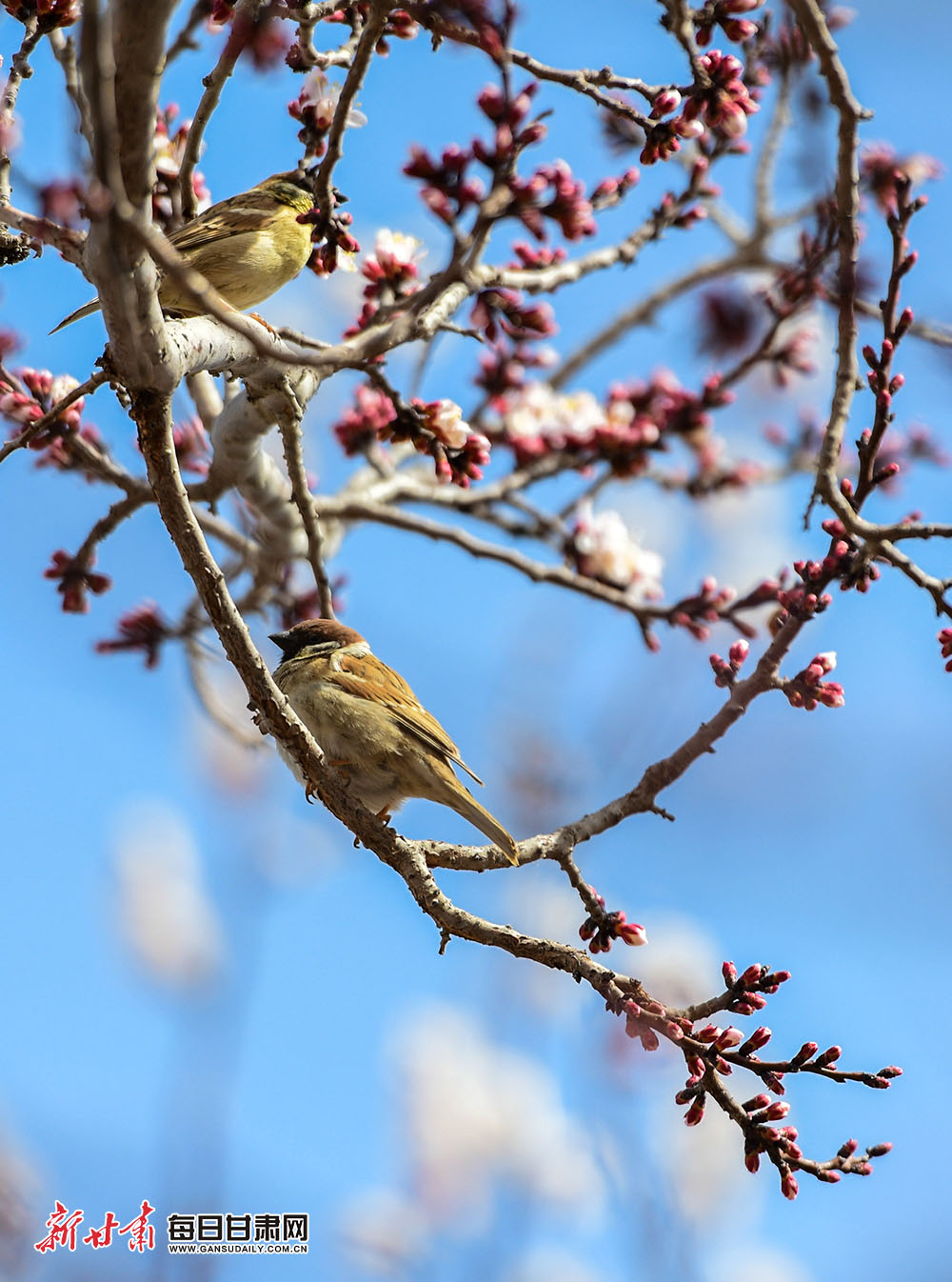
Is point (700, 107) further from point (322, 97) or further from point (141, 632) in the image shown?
point (141, 632)

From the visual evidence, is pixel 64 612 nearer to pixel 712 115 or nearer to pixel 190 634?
pixel 190 634

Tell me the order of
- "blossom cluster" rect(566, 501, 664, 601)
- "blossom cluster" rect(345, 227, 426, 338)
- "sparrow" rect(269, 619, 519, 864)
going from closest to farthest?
"sparrow" rect(269, 619, 519, 864) < "blossom cluster" rect(345, 227, 426, 338) < "blossom cluster" rect(566, 501, 664, 601)

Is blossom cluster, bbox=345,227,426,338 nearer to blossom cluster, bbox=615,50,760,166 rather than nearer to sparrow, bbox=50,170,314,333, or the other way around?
sparrow, bbox=50,170,314,333

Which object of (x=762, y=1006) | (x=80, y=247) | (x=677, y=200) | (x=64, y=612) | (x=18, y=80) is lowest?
(x=762, y=1006)

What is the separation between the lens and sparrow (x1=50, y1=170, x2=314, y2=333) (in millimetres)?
4449

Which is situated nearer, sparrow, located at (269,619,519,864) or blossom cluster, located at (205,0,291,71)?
blossom cluster, located at (205,0,291,71)

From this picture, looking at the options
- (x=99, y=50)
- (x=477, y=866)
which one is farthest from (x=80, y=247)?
(x=477, y=866)

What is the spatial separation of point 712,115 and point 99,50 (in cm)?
239

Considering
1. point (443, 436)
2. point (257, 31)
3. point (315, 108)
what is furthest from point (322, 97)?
point (443, 436)

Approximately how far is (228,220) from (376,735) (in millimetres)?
2173

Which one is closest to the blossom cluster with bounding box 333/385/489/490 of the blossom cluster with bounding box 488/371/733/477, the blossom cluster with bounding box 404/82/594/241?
the blossom cluster with bounding box 404/82/594/241

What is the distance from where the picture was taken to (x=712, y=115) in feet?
11.5

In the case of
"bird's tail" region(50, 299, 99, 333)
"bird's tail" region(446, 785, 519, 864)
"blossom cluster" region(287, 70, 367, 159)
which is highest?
"blossom cluster" region(287, 70, 367, 159)

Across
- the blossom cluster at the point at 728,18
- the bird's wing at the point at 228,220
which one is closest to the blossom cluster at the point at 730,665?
the blossom cluster at the point at 728,18
